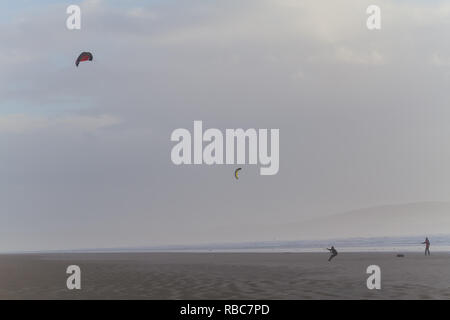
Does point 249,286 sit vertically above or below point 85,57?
below

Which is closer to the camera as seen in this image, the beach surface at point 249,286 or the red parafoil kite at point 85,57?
the beach surface at point 249,286

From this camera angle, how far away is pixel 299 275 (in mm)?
28797

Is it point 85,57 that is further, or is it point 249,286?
point 85,57

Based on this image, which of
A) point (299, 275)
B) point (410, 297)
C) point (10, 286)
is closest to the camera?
point (410, 297)

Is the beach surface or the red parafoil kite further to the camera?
the red parafoil kite

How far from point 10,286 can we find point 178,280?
845cm

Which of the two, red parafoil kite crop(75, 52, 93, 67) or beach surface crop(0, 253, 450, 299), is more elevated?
red parafoil kite crop(75, 52, 93, 67)

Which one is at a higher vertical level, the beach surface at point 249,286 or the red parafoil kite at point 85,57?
the red parafoil kite at point 85,57

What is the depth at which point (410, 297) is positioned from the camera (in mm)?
19703
